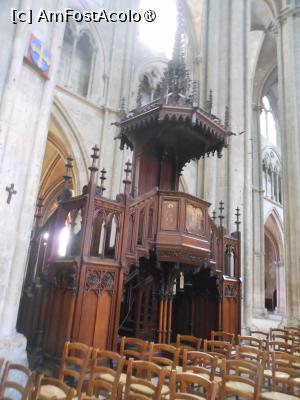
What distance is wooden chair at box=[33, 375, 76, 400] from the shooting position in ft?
7.54

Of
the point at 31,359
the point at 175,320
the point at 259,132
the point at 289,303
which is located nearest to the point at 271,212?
the point at 259,132

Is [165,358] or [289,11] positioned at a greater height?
[289,11]

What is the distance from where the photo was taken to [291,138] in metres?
12.7

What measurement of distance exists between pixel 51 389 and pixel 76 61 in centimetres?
1186

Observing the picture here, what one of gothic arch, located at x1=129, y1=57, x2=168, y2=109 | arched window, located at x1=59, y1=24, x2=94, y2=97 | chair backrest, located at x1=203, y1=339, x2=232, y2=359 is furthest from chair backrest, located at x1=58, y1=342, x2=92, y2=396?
gothic arch, located at x1=129, y1=57, x2=168, y2=109

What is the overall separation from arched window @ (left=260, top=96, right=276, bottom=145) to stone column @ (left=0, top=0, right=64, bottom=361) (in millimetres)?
21644

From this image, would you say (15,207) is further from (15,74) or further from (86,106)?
(86,106)

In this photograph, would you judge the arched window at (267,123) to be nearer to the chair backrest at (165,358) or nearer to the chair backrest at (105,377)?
the chair backrest at (165,358)

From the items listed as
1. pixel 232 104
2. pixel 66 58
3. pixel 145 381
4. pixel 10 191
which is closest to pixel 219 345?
pixel 145 381

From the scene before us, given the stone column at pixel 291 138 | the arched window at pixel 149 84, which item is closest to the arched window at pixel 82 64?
the arched window at pixel 149 84

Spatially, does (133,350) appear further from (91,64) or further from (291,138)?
(91,64)

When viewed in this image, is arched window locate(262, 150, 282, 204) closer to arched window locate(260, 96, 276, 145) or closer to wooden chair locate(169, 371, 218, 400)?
arched window locate(260, 96, 276, 145)

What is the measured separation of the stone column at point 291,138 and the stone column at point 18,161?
30.8ft

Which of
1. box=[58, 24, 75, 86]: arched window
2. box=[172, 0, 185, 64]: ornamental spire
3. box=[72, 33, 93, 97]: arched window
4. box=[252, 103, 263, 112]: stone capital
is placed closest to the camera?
box=[172, 0, 185, 64]: ornamental spire
